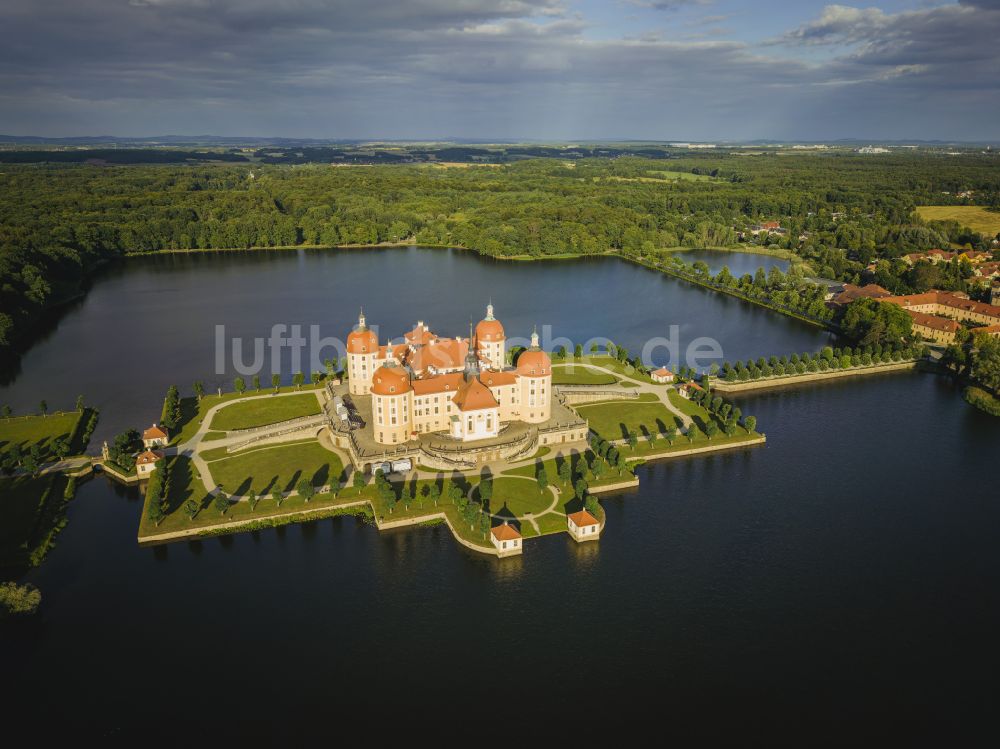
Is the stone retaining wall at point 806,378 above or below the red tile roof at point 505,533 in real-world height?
above

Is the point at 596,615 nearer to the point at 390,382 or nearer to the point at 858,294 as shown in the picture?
the point at 390,382

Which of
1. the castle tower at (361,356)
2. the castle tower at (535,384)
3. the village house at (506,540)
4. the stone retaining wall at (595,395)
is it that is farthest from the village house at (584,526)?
the castle tower at (361,356)

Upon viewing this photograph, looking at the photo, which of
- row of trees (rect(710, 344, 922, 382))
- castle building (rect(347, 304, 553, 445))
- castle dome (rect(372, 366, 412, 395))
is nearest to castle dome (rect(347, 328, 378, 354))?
castle building (rect(347, 304, 553, 445))

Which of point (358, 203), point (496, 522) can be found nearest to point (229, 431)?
point (496, 522)

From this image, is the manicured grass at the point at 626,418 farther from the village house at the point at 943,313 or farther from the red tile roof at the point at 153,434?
the village house at the point at 943,313

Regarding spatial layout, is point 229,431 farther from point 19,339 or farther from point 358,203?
point 358,203

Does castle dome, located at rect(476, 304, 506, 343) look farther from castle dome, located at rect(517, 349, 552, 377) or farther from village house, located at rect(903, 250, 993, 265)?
village house, located at rect(903, 250, 993, 265)
